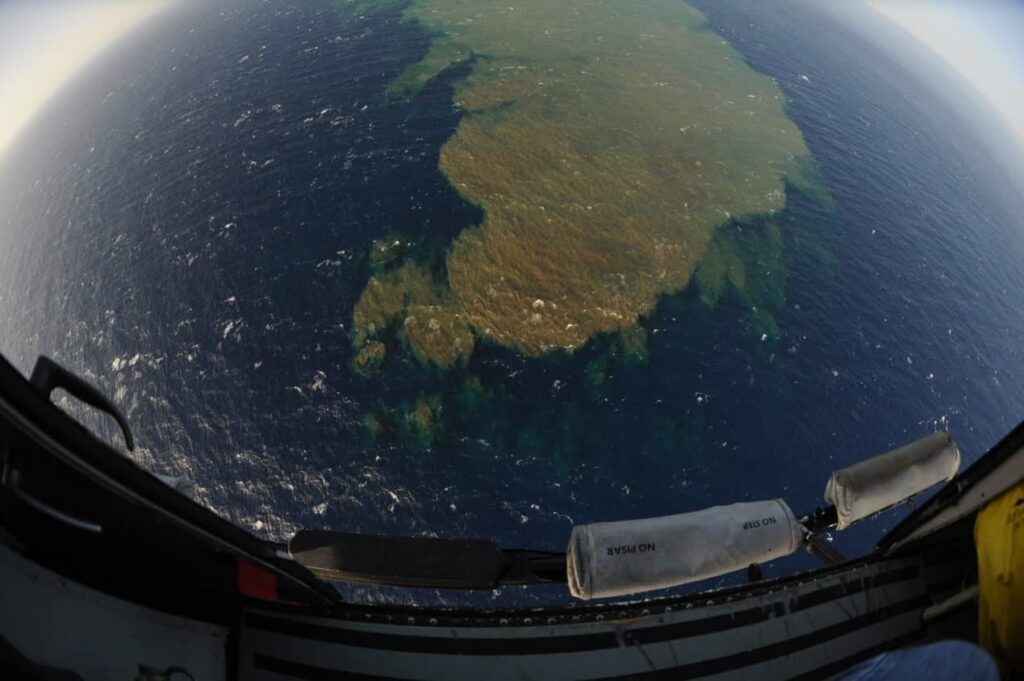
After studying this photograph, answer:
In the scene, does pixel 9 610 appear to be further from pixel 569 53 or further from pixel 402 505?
pixel 569 53

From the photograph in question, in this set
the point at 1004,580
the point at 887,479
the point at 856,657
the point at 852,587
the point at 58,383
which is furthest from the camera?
the point at 887,479

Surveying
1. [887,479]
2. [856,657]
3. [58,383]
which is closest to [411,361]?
[887,479]

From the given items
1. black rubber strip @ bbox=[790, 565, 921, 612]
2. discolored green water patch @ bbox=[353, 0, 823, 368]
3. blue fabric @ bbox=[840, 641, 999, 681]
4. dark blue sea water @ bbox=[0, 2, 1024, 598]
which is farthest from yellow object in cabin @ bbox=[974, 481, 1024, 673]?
discolored green water patch @ bbox=[353, 0, 823, 368]

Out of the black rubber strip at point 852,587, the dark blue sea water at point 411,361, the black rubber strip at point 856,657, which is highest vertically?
the black rubber strip at point 852,587

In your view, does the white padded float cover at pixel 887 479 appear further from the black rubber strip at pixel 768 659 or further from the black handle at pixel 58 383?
the black handle at pixel 58 383

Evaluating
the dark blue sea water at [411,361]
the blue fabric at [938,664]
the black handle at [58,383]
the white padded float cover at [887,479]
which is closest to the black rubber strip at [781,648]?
the white padded float cover at [887,479]

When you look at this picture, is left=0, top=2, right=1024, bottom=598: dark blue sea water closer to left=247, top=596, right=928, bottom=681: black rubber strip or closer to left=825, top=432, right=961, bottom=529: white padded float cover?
left=825, top=432, right=961, bottom=529: white padded float cover

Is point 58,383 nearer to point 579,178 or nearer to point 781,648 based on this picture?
point 781,648
